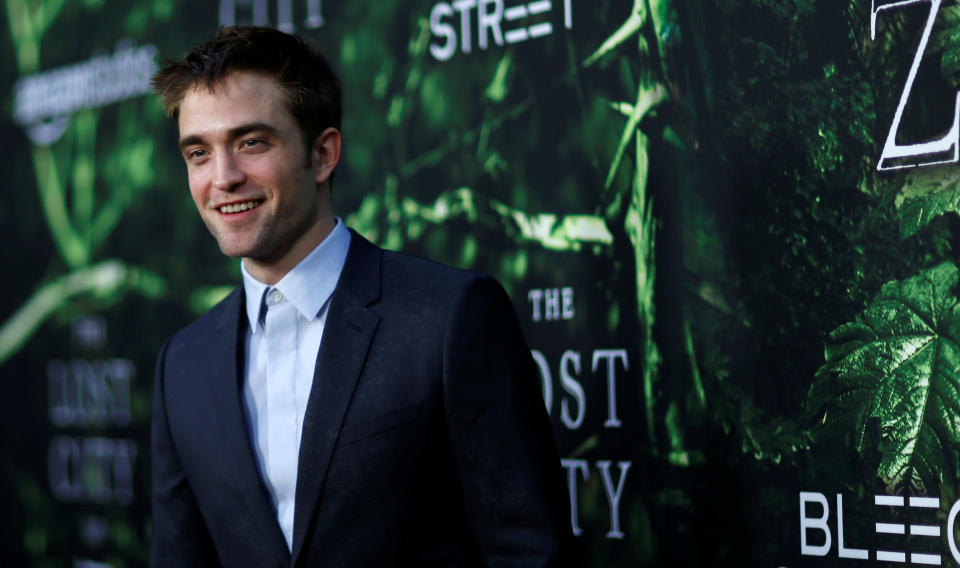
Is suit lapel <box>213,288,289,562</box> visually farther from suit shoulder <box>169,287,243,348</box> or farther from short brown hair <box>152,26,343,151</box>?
short brown hair <box>152,26,343,151</box>

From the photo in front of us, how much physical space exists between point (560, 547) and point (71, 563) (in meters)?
2.47

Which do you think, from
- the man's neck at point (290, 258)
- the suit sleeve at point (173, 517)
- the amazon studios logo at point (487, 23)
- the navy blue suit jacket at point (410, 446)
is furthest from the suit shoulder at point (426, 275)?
the amazon studios logo at point (487, 23)

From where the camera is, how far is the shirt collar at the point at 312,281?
1834mm

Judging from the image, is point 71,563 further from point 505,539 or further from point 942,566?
point 942,566

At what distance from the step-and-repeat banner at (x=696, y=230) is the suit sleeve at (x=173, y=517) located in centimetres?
78

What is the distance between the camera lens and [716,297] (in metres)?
2.07

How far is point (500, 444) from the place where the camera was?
164 centimetres

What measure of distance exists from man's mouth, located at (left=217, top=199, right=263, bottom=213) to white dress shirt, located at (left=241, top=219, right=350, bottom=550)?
12 cm

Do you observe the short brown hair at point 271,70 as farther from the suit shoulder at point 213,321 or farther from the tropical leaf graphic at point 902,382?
the tropical leaf graphic at point 902,382

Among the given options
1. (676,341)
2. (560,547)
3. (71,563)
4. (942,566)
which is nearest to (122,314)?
(71,563)

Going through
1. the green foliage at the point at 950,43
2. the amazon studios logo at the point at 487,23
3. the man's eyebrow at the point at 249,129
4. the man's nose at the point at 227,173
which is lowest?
the man's nose at the point at 227,173

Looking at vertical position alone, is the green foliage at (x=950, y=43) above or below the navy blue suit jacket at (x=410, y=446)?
above

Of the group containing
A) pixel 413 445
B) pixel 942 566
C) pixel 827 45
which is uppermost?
pixel 827 45

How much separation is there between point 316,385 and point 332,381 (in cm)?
3
